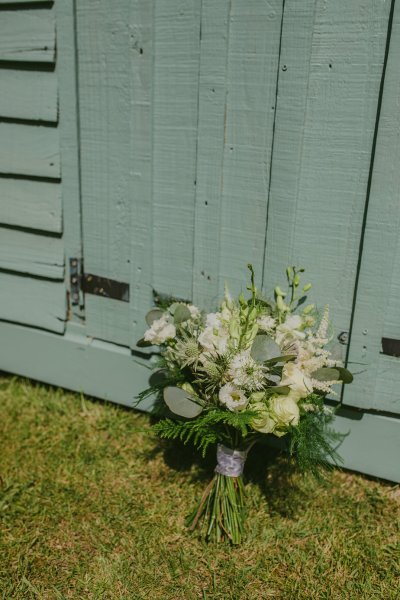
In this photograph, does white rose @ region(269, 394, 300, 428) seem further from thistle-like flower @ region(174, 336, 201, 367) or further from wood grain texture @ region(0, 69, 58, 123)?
wood grain texture @ region(0, 69, 58, 123)

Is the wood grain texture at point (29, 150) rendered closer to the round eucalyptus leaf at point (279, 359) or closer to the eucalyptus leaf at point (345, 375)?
the round eucalyptus leaf at point (279, 359)

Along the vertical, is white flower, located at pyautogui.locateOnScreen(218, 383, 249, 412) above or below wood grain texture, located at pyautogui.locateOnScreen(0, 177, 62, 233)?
below

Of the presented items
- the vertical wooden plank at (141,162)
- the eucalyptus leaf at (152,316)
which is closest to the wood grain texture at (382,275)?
the eucalyptus leaf at (152,316)

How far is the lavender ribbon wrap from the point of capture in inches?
89.1

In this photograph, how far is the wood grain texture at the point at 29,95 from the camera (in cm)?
265

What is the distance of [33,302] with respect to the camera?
3039 mm

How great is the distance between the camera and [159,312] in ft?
7.78

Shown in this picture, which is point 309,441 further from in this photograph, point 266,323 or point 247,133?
point 247,133

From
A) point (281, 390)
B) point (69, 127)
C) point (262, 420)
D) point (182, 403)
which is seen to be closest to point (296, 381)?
point (281, 390)

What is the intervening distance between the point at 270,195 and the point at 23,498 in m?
1.52

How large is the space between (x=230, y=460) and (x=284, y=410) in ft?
1.24

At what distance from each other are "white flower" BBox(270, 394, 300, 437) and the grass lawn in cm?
60

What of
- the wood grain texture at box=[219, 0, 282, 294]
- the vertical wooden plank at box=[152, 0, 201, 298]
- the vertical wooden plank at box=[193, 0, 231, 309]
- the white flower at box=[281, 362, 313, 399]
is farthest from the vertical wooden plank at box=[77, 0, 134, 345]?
the white flower at box=[281, 362, 313, 399]

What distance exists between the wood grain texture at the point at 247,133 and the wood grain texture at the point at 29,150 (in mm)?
795
